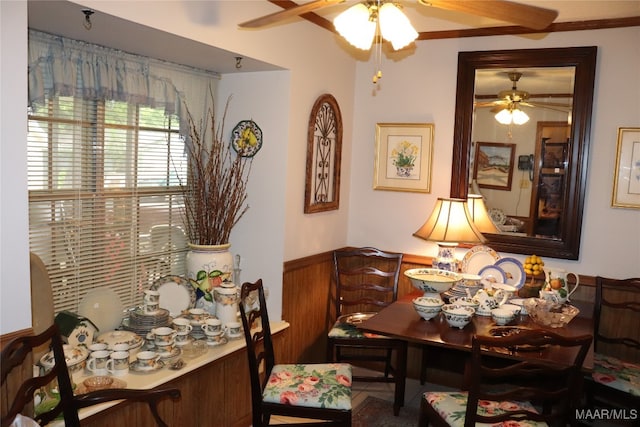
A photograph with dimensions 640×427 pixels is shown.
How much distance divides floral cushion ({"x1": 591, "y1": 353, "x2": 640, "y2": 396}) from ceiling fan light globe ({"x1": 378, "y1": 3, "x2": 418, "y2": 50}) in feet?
6.16

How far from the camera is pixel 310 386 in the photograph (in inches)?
97.0

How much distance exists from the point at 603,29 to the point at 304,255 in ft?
7.48

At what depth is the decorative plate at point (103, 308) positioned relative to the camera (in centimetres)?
270

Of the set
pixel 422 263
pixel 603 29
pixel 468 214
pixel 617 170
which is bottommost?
pixel 422 263

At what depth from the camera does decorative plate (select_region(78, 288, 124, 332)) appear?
2.70 metres

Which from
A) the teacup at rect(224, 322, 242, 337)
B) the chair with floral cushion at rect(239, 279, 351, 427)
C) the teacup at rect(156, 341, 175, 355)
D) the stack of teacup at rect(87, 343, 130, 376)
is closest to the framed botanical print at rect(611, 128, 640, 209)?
the chair with floral cushion at rect(239, 279, 351, 427)

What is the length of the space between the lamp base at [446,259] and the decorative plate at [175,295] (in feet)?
4.88

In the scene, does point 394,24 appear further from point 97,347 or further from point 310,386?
point 97,347

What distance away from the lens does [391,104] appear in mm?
3863

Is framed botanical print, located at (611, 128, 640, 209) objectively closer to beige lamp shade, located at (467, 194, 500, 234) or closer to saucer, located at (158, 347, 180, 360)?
beige lamp shade, located at (467, 194, 500, 234)

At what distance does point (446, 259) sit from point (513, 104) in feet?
3.60

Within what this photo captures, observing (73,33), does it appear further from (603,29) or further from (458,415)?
(603,29)

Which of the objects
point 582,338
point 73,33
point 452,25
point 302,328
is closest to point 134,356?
point 302,328

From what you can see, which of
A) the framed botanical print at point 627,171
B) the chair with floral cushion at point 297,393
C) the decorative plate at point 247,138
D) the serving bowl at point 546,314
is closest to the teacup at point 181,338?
the chair with floral cushion at point 297,393
